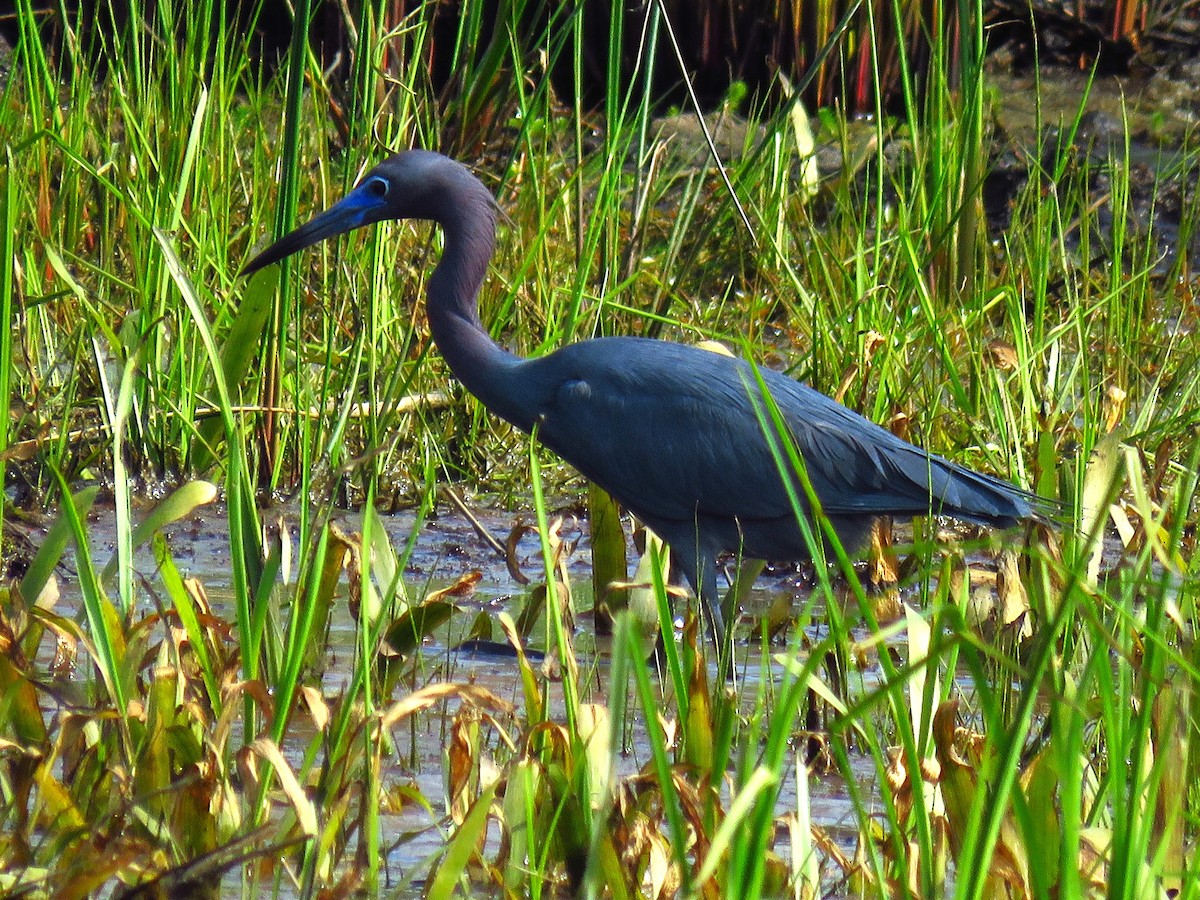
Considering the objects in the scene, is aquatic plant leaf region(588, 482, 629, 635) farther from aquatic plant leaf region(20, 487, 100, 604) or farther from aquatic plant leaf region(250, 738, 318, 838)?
aquatic plant leaf region(250, 738, 318, 838)

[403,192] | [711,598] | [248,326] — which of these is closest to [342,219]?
[403,192]

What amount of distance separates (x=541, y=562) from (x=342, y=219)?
1.01m

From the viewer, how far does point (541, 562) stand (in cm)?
435

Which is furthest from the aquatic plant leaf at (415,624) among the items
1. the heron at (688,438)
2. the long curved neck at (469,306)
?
the long curved neck at (469,306)

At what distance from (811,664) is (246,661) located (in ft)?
3.29

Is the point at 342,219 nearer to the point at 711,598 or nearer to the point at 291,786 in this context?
the point at 711,598

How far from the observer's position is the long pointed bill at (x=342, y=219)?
148 inches

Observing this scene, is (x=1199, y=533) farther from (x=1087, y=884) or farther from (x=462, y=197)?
(x=462, y=197)

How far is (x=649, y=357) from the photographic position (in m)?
3.84

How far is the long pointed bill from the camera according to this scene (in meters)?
3.77

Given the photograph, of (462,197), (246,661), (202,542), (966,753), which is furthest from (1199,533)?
(202,542)

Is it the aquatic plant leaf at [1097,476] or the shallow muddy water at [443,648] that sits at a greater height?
the aquatic plant leaf at [1097,476]

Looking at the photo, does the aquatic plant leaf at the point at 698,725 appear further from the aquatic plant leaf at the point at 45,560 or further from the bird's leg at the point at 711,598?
the bird's leg at the point at 711,598

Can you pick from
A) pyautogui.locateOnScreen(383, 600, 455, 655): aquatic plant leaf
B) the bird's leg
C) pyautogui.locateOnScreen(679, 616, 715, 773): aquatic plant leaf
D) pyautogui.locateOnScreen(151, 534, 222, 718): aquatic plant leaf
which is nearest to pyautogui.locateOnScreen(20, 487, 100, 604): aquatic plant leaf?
pyautogui.locateOnScreen(151, 534, 222, 718): aquatic plant leaf
